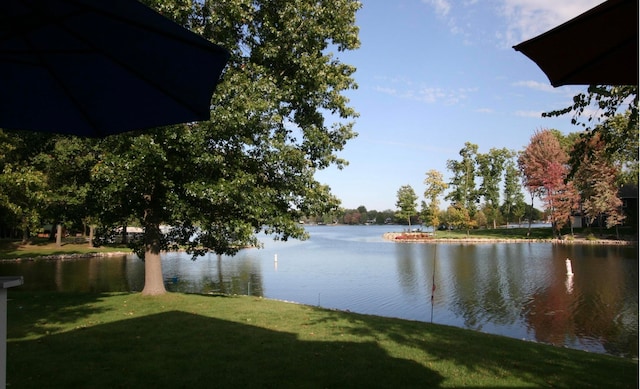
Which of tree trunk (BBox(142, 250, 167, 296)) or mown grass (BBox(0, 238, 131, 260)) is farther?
mown grass (BBox(0, 238, 131, 260))

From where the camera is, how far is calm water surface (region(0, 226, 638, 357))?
13.5 m

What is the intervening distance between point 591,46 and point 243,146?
975cm

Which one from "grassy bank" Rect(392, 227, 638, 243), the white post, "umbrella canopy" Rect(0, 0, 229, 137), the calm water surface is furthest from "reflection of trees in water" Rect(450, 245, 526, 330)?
"grassy bank" Rect(392, 227, 638, 243)

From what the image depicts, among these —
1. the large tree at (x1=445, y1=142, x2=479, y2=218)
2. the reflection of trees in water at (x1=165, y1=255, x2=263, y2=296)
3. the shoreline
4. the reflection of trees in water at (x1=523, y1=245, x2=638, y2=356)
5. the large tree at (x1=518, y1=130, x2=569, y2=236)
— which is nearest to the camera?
the reflection of trees in water at (x1=523, y1=245, x2=638, y2=356)

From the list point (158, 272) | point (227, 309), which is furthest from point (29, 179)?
point (227, 309)

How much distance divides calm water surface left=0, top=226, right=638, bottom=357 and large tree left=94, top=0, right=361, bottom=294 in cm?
609

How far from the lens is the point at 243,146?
1160 cm

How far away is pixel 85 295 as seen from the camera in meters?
13.5

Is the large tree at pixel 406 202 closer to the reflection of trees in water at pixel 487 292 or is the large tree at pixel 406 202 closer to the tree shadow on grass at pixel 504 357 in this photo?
the reflection of trees in water at pixel 487 292

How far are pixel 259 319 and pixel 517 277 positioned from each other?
1840 cm

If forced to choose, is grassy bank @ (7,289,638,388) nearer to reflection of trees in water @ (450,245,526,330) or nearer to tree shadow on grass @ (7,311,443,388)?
Result: tree shadow on grass @ (7,311,443,388)

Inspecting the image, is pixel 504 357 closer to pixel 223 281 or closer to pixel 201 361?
pixel 201 361

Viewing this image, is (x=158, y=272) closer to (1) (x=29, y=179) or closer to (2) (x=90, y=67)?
(1) (x=29, y=179)

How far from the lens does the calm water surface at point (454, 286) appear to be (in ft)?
44.4
